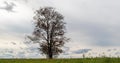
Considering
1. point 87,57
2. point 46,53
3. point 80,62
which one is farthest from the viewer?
point 46,53

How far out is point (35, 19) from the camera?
6819 cm

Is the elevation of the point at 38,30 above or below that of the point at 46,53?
above

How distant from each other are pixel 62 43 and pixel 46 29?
4.70 metres

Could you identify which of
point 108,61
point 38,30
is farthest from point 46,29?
point 108,61

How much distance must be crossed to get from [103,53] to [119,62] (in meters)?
2.77

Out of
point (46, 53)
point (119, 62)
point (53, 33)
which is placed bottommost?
point (119, 62)

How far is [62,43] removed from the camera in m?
67.5

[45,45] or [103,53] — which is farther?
[45,45]

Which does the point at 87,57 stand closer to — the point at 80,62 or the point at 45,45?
the point at 80,62

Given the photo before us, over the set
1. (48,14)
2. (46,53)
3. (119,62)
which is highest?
(48,14)

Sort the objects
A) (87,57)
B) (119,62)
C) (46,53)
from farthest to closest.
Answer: (46,53), (87,57), (119,62)

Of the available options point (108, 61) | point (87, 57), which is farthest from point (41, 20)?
point (108, 61)

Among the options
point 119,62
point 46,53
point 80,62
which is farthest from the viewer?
point 46,53

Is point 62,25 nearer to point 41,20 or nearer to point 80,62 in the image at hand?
point 41,20
